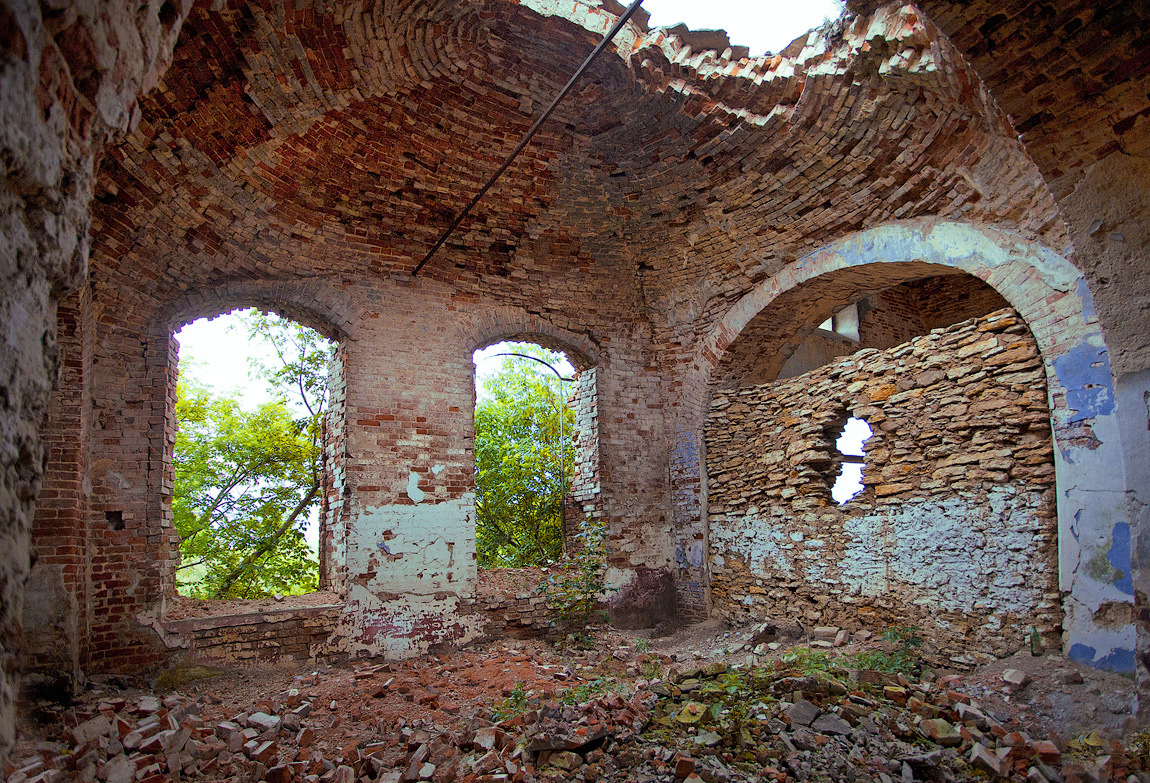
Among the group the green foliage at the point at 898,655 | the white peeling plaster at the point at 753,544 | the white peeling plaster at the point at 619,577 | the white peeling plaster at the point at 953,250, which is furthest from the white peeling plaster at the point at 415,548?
the white peeling plaster at the point at 953,250

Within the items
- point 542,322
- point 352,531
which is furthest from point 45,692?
point 542,322

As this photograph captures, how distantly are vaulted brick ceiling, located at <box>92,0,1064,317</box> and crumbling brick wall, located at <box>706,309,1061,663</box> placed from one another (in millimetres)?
1326

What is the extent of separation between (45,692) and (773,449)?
22.3 ft

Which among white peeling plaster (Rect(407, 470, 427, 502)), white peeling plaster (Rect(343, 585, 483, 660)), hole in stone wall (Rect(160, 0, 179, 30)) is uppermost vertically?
hole in stone wall (Rect(160, 0, 179, 30))

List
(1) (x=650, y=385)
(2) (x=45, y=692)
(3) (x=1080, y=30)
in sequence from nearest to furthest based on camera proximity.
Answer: (3) (x=1080, y=30)
(2) (x=45, y=692)
(1) (x=650, y=385)

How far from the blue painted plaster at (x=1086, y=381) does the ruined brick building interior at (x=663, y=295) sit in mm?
23

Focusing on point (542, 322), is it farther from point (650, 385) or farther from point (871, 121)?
point (871, 121)

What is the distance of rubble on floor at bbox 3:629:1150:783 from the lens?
12.2 ft

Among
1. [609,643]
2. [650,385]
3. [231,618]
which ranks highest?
[650,385]

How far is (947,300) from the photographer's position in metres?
11.6

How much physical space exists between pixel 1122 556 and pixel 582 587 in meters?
4.90

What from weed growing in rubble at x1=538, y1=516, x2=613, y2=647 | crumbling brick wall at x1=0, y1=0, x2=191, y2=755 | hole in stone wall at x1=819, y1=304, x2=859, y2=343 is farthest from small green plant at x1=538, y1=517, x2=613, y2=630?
hole in stone wall at x1=819, y1=304, x2=859, y2=343

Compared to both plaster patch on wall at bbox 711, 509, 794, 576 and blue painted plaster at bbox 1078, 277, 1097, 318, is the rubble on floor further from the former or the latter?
blue painted plaster at bbox 1078, 277, 1097, 318

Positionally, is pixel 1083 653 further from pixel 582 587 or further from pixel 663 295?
pixel 663 295
